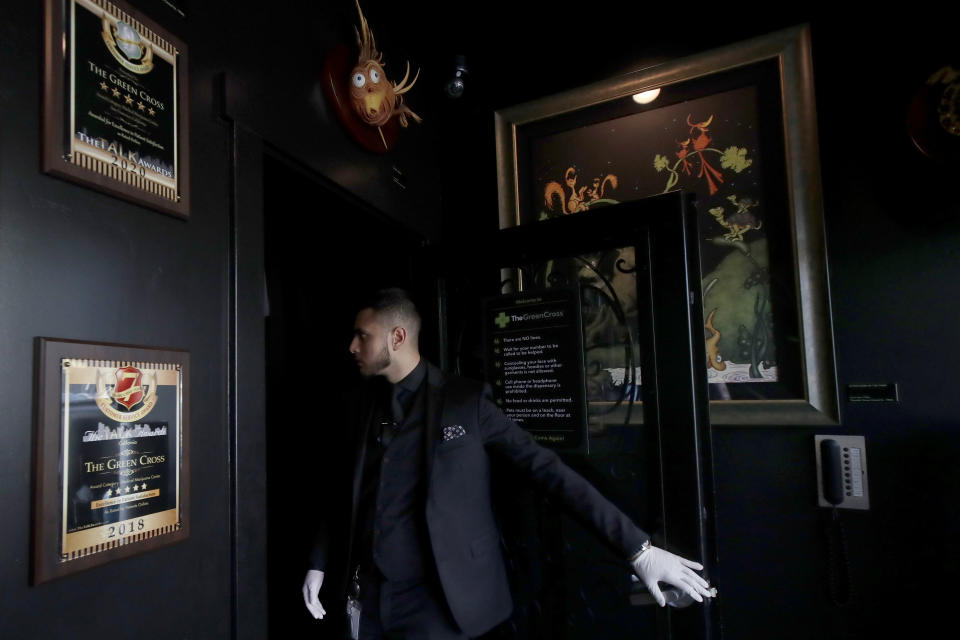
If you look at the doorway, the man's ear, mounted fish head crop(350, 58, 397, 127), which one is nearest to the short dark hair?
the man's ear

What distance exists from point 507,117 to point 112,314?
219cm

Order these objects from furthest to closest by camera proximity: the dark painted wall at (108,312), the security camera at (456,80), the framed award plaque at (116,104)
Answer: the security camera at (456,80) < the framed award plaque at (116,104) < the dark painted wall at (108,312)

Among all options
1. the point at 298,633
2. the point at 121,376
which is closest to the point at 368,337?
the point at 121,376

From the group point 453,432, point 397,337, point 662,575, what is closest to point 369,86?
point 397,337

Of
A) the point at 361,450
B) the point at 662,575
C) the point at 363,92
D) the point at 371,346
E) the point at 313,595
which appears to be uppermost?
the point at 363,92

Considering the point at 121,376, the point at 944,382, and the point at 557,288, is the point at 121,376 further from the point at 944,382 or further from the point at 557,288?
the point at 944,382

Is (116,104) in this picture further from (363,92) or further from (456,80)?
(456,80)

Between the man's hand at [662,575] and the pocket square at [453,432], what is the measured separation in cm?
68

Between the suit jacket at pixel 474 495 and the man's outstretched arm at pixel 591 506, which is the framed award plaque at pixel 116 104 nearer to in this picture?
the suit jacket at pixel 474 495

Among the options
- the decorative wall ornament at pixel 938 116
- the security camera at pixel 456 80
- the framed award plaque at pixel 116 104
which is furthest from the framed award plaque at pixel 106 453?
the decorative wall ornament at pixel 938 116

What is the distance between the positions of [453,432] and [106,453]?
3.36 feet

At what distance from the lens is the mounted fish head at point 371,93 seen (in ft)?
7.61

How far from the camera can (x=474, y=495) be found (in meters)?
2.04

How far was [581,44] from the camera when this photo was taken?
9.67 feet
